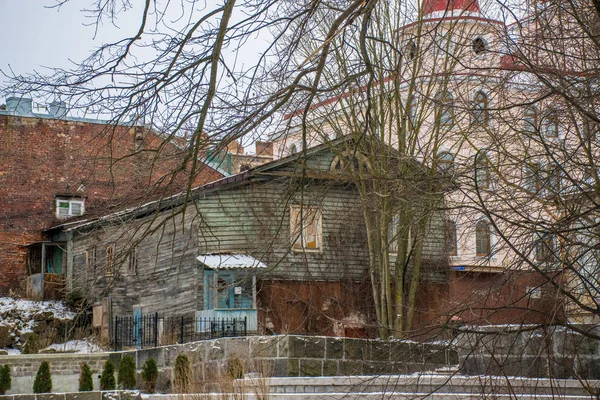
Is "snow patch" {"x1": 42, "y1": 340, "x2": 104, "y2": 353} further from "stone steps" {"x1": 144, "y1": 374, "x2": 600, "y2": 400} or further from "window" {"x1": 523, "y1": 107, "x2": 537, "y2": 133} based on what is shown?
"window" {"x1": 523, "y1": 107, "x2": 537, "y2": 133}

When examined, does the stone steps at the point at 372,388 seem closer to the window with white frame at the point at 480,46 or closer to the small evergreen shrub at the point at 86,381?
the window with white frame at the point at 480,46

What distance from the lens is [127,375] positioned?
57.3 ft

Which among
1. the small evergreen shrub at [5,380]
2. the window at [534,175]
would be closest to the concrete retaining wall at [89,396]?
the small evergreen shrub at [5,380]

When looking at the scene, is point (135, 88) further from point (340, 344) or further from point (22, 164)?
point (22, 164)

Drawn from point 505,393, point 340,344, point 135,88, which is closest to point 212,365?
point 340,344

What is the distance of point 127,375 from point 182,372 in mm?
3819

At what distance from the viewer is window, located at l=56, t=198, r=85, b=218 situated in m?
34.1

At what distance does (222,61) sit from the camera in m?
6.63

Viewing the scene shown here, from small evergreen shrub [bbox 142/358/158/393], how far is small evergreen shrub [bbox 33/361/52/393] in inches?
101

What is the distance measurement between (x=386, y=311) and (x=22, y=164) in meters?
16.8

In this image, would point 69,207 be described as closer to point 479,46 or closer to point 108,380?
point 108,380

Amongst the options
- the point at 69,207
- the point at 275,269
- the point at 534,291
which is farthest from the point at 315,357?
the point at 69,207

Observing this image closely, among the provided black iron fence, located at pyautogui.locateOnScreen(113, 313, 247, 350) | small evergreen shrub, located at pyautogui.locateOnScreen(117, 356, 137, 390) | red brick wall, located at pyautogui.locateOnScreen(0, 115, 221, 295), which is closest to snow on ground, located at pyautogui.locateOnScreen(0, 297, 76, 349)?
black iron fence, located at pyautogui.locateOnScreen(113, 313, 247, 350)

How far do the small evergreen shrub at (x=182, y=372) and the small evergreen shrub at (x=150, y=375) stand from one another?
144 centimetres
